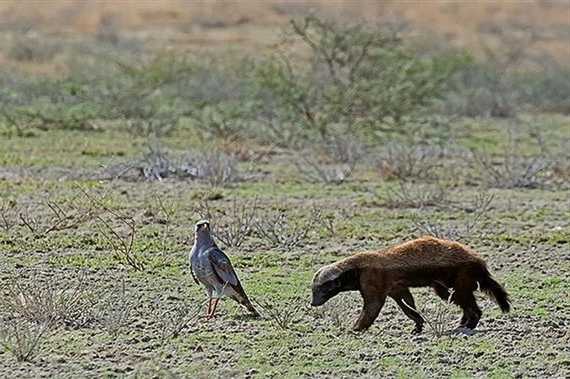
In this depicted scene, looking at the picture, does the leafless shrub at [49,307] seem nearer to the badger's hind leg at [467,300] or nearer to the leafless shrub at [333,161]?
the badger's hind leg at [467,300]

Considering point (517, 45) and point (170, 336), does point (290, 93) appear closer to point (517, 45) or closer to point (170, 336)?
point (170, 336)

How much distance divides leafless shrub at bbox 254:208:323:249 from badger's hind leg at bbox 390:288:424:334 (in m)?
3.53

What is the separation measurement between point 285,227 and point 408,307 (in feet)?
15.2

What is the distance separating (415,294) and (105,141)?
1236 cm

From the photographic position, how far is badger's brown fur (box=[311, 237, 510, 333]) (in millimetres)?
9141

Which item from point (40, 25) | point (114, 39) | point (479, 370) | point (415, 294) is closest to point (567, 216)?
point (415, 294)


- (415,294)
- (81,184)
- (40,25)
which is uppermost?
(415,294)

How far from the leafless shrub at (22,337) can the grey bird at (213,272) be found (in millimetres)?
1156

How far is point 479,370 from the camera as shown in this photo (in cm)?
825

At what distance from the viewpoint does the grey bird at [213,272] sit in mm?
9406

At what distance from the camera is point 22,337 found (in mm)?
8539

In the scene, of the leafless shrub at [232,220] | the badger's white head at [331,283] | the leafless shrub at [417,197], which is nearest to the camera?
the badger's white head at [331,283]

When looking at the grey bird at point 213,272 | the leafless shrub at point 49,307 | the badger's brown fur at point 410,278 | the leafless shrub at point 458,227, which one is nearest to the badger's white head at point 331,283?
the badger's brown fur at point 410,278

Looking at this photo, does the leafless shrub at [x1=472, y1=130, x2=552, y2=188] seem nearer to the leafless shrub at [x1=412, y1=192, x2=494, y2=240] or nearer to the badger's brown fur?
the leafless shrub at [x1=412, y1=192, x2=494, y2=240]
